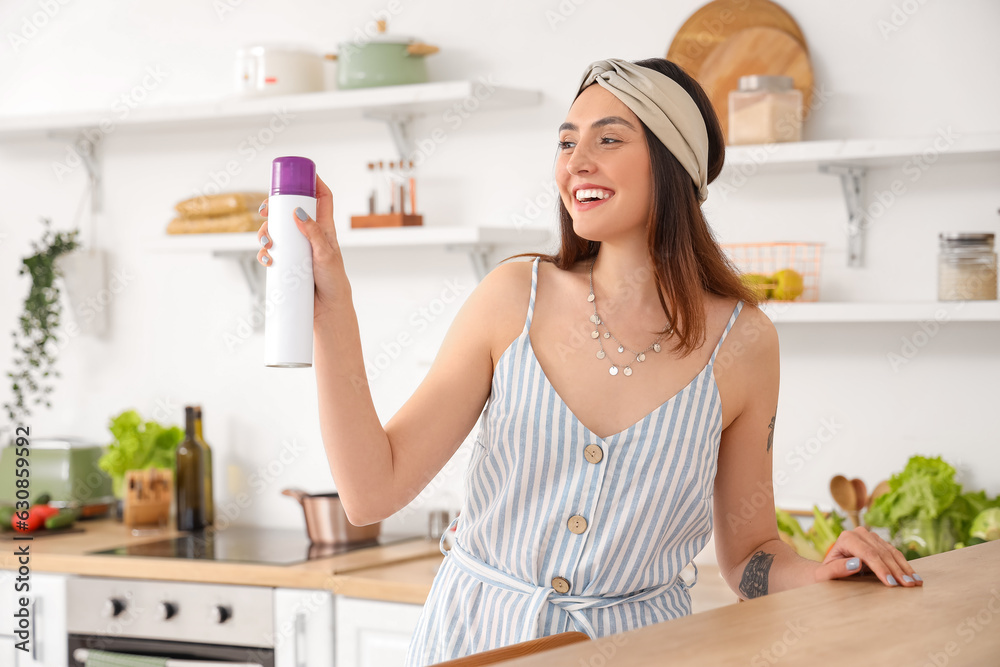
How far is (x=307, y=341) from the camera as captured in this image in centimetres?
110

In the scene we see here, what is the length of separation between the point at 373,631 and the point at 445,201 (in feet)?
3.90

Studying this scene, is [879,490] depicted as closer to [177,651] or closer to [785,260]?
[785,260]

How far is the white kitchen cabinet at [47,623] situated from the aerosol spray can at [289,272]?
1839 millimetres

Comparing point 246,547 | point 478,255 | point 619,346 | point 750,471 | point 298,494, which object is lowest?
point 246,547

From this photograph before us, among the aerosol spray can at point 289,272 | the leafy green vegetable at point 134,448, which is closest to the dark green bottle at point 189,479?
the leafy green vegetable at point 134,448

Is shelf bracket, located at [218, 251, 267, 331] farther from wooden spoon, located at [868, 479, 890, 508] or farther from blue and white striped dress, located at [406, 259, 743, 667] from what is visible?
blue and white striped dress, located at [406, 259, 743, 667]

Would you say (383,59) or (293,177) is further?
(383,59)

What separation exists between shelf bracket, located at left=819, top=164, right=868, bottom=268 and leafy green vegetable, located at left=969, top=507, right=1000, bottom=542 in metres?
0.62

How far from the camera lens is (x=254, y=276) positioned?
3.15m

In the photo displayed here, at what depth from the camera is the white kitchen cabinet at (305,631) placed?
238cm

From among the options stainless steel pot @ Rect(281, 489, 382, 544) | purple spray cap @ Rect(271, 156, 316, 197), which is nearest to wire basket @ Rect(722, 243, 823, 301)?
stainless steel pot @ Rect(281, 489, 382, 544)

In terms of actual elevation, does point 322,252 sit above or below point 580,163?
below

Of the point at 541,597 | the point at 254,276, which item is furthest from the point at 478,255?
the point at 541,597

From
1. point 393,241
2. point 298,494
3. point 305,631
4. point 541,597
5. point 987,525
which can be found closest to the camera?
point 541,597
